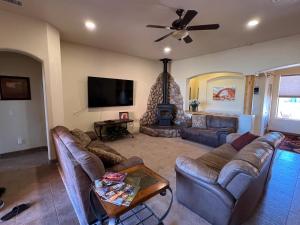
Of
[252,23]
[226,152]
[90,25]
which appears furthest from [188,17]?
[226,152]

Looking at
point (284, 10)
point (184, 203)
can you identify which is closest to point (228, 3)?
point (284, 10)

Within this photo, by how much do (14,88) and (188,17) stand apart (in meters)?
4.06

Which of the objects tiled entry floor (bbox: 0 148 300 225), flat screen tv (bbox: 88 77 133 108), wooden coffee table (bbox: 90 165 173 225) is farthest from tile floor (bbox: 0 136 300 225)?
flat screen tv (bbox: 88 77 133 108)

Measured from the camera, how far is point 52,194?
2.36 m

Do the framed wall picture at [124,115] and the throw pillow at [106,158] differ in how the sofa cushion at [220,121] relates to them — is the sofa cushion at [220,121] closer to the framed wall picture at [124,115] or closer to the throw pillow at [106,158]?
the framed wall picture at [124,115]

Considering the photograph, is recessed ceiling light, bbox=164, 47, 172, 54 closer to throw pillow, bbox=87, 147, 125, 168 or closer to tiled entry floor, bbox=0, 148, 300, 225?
throw pillow, bbox=87, 147, 125, 168

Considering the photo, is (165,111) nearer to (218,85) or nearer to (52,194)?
(218,85)

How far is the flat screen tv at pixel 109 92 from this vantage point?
4.71 meters

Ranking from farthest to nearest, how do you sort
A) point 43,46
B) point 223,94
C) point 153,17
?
point 223,94 < point 43,46 < point 153,17

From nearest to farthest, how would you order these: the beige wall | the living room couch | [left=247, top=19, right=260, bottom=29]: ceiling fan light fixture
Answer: [left=247, top=19, right=260, bottom=29]: ceiling fan light fixture, the living room couch, the beige wall

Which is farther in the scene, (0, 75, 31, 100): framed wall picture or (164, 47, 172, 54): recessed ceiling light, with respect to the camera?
(164, 47, 172, 54): recessed ceiling light

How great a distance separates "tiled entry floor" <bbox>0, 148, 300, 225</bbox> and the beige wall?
8.62 ft

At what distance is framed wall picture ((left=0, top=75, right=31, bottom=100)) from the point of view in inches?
136

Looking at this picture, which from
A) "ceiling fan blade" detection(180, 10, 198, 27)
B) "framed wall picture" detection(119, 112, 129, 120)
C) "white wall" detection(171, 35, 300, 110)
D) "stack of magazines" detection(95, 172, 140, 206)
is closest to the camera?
"stack of magazines" detection(95, 172, 140, 206)
